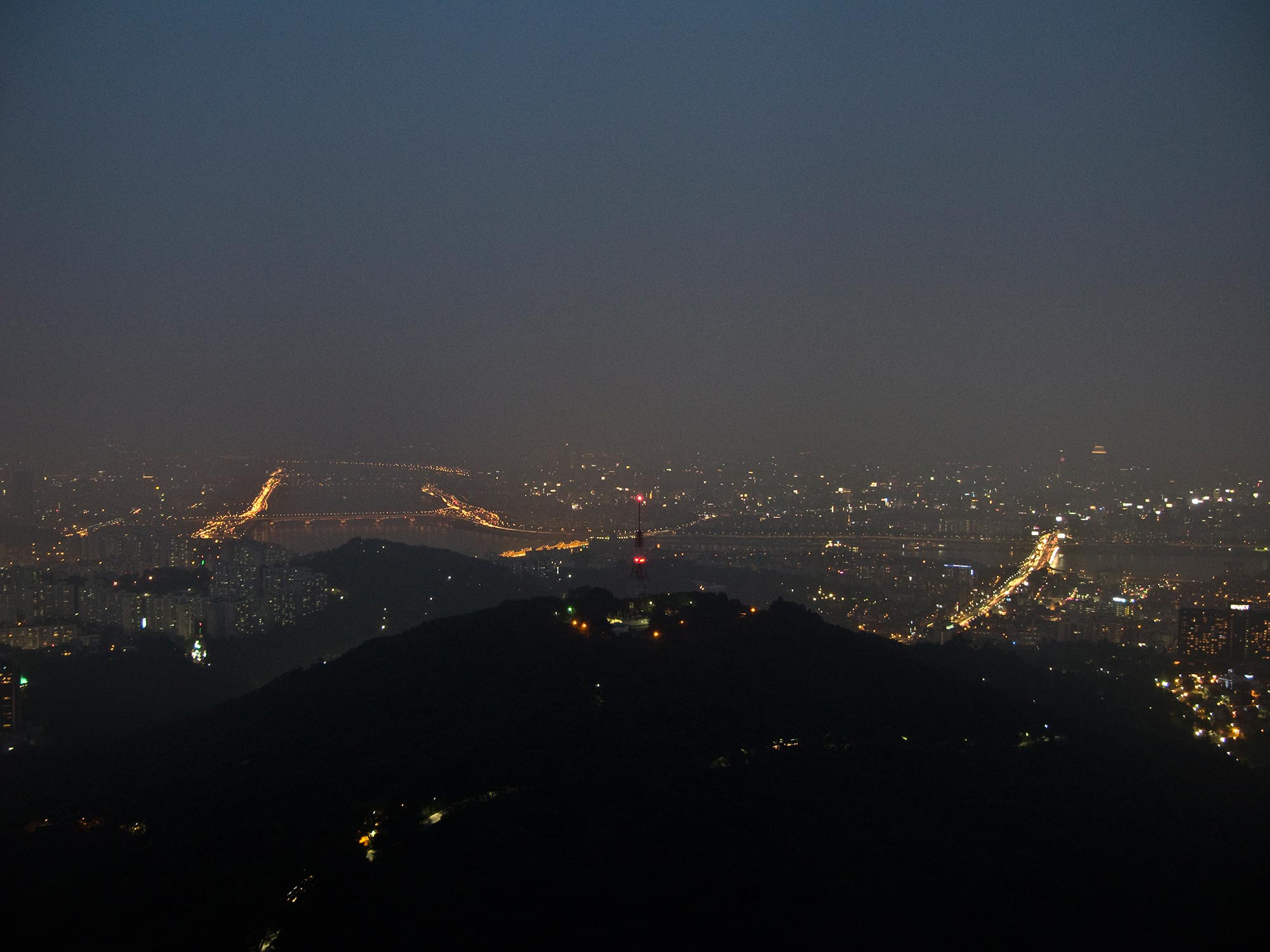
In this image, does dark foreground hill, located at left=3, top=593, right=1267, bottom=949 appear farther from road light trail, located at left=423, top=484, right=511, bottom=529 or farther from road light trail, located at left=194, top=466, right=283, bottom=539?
road light trail, located at left=423, top=484, right=511, bottom=529

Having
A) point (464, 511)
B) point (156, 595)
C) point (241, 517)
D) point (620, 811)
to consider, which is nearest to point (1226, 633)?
point (620, 811)

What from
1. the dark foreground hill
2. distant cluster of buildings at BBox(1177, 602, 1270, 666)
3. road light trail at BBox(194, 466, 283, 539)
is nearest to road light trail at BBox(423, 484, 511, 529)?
road light trail at BBox(194, 466, 283, 539)

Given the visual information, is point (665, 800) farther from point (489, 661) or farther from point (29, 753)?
point (29, 753)

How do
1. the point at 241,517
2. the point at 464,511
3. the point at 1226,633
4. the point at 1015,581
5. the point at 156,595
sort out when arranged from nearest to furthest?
the point at 1226,633
the point at 156,595
the point at 1015,581
the point at 241,517
the point at 464,511

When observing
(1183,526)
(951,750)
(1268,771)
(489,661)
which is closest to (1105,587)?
(1183,526)

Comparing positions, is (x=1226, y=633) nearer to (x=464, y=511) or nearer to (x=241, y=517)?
(x=464, y=511)

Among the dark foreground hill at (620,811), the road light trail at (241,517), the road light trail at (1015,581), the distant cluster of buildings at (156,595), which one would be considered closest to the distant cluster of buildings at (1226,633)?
the road light trail at (1015,581)
